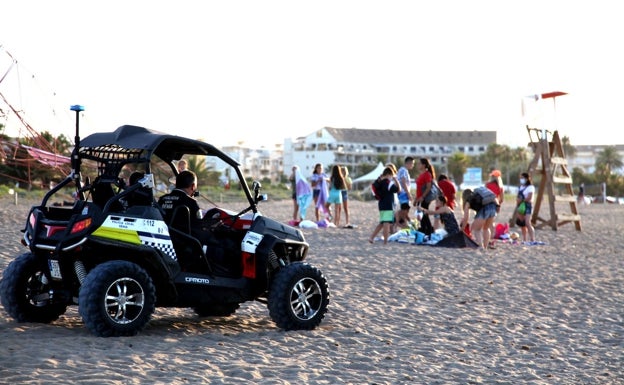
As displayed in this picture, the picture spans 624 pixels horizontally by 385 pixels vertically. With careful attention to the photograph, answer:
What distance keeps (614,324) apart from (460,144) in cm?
16830

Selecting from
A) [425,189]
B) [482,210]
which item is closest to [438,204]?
[425,189]

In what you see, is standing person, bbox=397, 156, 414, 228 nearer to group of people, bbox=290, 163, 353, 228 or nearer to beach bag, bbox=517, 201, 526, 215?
beach bag, bbox=517, 201, 526, 215

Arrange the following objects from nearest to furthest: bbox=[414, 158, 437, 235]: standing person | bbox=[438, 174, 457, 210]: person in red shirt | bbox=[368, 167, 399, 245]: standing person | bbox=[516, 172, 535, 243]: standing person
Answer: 1. bbox=[368, 167, 399, 245]: standing person
2. bbox=[414, 158, 437, 235]: standing person
3. bbox=[438, 174, 457, 210]: person in red shirt
4. bbox=[516, 172, 535, 243]: standing person

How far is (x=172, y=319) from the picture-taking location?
941 centimetres

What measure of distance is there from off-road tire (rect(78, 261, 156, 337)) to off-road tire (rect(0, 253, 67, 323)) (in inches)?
34.5

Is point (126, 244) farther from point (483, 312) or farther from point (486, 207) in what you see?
point (486, 207)

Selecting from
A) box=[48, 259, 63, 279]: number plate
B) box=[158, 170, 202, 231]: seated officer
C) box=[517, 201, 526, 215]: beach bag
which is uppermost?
box=[158, 170, 202, 231]: seated officer

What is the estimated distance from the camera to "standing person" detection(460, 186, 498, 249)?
707 inches

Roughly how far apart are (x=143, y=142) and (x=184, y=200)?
→ 0.73 meters

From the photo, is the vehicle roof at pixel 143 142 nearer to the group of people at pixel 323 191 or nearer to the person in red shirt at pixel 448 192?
the person in red shirt at pixel 448 192

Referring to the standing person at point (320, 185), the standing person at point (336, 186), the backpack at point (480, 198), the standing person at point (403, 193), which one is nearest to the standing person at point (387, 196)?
the standing person at point (403, 193)

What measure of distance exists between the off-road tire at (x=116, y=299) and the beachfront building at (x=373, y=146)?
150 meters

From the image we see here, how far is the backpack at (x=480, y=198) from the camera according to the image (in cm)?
1792

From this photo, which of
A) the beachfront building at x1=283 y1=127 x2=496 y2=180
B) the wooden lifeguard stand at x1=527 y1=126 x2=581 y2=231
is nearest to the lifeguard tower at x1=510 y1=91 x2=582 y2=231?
the wooden lifeguard stand at x1=527 y1=126 x2=581 y2=231
